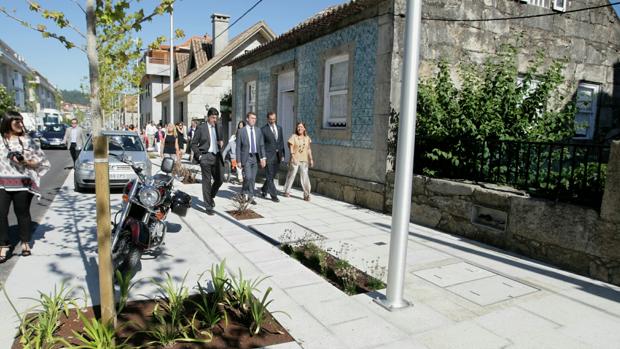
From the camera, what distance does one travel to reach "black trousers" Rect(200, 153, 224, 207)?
7.33 meters

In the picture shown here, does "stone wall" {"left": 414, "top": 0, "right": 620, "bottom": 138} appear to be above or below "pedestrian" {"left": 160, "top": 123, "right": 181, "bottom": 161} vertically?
above

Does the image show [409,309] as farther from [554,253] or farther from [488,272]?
[554,253]

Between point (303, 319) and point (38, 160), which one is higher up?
point (38, 160)

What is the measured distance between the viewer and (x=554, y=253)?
4.83m

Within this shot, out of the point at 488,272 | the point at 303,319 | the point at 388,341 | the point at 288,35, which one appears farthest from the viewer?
the point at 288,35

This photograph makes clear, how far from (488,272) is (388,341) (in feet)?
6.81

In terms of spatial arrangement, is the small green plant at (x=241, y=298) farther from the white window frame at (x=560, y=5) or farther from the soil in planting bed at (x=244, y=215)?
the white window frame at (x=560, y=5)

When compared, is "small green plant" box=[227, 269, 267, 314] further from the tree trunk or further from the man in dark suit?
the man in dark suit

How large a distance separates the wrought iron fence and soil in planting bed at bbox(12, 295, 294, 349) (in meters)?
3.70

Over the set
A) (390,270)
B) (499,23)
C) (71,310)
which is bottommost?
(71,310)

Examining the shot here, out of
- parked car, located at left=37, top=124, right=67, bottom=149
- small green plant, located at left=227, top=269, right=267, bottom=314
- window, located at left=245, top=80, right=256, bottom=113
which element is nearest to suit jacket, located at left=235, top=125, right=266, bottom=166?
small green plant, located at left=227, top=269, right=267, bottom=314

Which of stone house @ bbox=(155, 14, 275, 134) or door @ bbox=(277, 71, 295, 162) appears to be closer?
door @ bbox=(277, 71, 295, 162)

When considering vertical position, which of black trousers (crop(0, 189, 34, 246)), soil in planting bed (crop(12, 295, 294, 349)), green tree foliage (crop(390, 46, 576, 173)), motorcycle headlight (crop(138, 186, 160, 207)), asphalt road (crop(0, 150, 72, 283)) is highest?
green tree foliage (crop(390, 46, 576, 173))

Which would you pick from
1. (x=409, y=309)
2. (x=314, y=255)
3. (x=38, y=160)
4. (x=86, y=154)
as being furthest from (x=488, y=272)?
(x=86, y=154)
